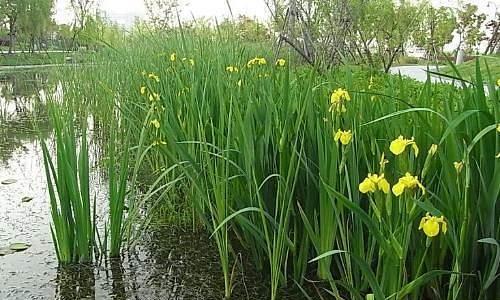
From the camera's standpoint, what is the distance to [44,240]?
2215mm

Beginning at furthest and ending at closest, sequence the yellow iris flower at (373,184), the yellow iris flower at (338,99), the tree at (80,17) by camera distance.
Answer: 1. the tree at (80,17)
2. the yellow iris flower at (338,99)
3. the yellow iris flower at (373,184)

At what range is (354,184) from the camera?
132 cm

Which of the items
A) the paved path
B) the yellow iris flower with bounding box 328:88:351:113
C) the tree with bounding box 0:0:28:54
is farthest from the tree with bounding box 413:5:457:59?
the tree with bounding box 0:0:28:54

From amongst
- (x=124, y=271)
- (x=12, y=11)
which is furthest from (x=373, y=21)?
(x=12, y=11)

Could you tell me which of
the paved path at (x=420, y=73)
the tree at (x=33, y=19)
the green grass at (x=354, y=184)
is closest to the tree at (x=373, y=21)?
the paved path at (x=420, y=73)

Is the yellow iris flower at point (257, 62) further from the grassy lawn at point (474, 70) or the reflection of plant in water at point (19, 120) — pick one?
the reflection of plant in water at point (19, 120)

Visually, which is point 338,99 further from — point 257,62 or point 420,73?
point 420,73

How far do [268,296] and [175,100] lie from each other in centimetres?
95

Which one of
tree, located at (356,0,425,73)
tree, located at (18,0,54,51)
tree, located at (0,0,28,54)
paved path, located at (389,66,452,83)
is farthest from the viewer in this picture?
tree, located at (18,0,54,51)

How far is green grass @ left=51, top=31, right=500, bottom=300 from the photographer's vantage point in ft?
3.71

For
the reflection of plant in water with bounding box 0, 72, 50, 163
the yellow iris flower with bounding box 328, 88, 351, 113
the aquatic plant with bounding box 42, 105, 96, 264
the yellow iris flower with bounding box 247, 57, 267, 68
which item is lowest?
the reflection of plant in water with bounding box 0, 72, 50, 163

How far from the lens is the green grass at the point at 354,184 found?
113 cm

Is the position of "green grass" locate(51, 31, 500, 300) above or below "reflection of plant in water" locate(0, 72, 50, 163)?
above

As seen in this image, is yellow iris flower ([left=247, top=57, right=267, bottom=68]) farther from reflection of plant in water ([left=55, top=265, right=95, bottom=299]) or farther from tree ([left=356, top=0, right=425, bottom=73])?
tree ([left=356, top=0, right=425, bottom=73])
